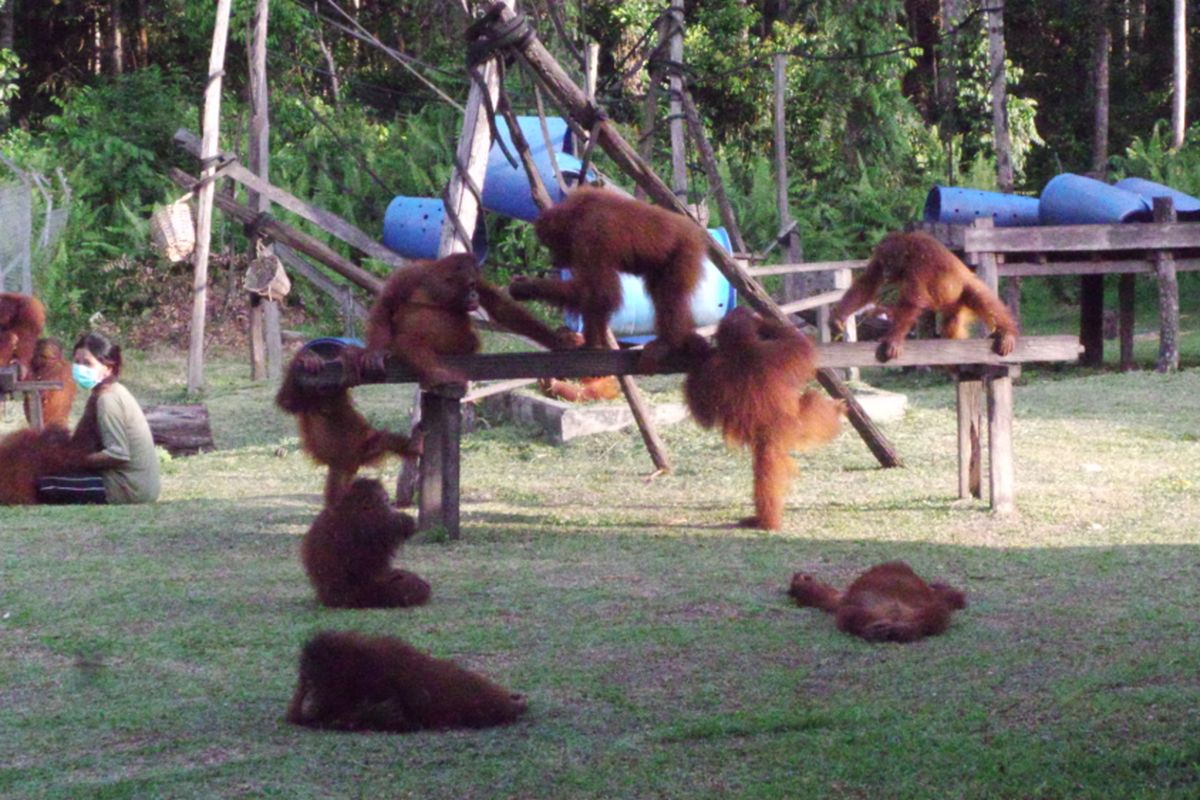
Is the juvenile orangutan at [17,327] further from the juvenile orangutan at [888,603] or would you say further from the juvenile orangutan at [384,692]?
the juvenile orangutan at [384,692]

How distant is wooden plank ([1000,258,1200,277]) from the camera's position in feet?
44.7

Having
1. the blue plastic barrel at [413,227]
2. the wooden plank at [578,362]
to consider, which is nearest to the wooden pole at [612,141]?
the wooden plank at [578,362]

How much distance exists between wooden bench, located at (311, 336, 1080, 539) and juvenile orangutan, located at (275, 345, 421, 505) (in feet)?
0.24

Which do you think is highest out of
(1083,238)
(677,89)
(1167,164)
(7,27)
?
(7,27)

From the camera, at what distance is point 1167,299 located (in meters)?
13.6

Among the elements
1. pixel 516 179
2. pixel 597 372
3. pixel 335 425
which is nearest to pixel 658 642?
pixel 597 372

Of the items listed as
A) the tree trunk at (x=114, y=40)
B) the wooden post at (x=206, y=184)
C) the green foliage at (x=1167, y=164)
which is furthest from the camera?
the tree trunk at (x=114, y=40)

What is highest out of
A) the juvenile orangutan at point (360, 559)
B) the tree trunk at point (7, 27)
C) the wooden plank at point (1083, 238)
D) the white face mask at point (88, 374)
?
the tree trunk at point (7, 27)

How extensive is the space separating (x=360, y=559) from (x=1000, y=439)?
3538mm

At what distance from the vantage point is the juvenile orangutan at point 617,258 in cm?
665

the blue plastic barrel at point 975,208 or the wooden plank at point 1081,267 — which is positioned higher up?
the blue plastic barrel at point 975,208

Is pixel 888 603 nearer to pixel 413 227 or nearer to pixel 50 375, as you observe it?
pixel 413 227

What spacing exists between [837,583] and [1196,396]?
6973 mm

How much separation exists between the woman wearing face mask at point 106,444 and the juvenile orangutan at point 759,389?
12.1 feet
